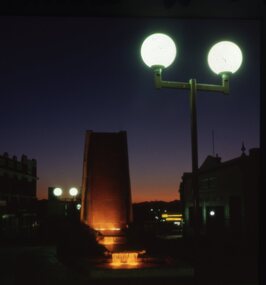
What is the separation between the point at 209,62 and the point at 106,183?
58.5ft

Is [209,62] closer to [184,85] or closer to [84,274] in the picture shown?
[184,85]

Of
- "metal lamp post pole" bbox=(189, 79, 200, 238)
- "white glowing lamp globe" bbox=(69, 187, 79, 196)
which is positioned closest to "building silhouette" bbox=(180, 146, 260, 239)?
"white glowing lamp globe" bbox=(69, 187, 79, 196)

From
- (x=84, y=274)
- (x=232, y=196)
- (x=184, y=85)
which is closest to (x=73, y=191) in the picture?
(x=232, y=196)

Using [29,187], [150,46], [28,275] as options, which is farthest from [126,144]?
[29,187]

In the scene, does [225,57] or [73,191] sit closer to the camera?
[225,57]

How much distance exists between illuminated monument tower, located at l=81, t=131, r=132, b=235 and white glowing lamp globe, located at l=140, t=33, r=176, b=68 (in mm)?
17441

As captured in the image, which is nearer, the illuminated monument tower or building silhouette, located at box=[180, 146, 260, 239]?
the illuminated monument tower

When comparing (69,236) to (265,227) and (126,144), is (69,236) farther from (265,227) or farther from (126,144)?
(265,227)

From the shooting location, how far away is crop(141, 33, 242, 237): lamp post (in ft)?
24.1

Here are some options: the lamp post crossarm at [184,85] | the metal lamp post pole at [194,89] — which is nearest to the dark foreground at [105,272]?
the metal lamp post pole at [194,89]

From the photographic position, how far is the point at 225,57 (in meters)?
7.71

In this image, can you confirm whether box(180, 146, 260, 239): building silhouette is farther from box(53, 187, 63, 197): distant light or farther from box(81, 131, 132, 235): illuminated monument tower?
box(53, 187, 63, 197): distant light

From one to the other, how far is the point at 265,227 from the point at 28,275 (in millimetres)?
11427

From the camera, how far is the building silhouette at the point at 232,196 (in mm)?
30969
